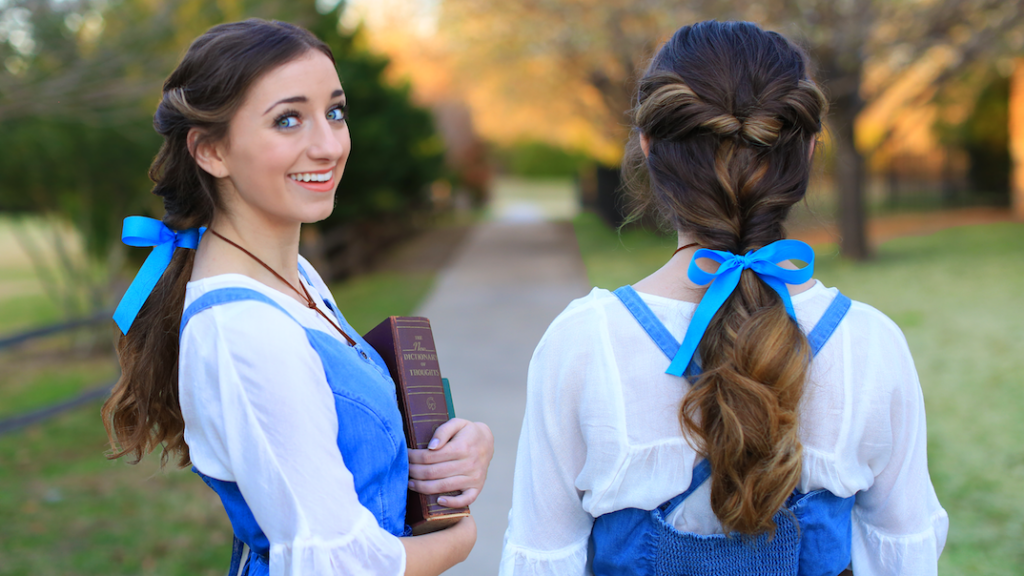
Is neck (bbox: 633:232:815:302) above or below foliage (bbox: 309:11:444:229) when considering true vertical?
above

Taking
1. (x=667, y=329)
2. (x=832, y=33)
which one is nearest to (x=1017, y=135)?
(x=832, y=33)

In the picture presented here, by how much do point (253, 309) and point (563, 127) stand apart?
20.4 metres

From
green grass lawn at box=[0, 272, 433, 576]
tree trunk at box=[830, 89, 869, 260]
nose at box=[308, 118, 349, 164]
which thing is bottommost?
tree trunk at box=[830, 89, 869, 260]

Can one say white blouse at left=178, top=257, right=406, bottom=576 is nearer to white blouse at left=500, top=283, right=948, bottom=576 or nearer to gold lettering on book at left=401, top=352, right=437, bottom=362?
gold lettering on book at left=401, top=352, right=437, bottom=362

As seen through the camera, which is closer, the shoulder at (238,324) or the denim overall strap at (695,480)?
the shoulder at (238,324)

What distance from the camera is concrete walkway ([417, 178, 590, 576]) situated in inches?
179

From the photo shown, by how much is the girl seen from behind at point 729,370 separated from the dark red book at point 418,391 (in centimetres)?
21

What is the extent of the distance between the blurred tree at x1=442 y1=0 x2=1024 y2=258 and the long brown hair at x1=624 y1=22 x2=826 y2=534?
7.60m

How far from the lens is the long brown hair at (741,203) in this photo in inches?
55.9

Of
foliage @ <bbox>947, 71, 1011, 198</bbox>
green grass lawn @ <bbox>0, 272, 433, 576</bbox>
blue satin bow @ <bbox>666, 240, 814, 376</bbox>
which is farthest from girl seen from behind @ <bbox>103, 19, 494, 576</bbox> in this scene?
foliage @ <bbox>947, 71, 1011, 198</bbox>

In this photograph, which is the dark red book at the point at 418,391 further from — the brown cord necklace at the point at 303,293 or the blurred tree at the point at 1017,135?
the blurred tree at the point at 1017,135

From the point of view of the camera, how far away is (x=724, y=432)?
4.67 feet

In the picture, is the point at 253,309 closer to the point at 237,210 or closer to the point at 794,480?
the point at 237,210

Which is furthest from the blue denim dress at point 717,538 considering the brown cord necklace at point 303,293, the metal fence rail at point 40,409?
the metal fence rail at point 40,409
